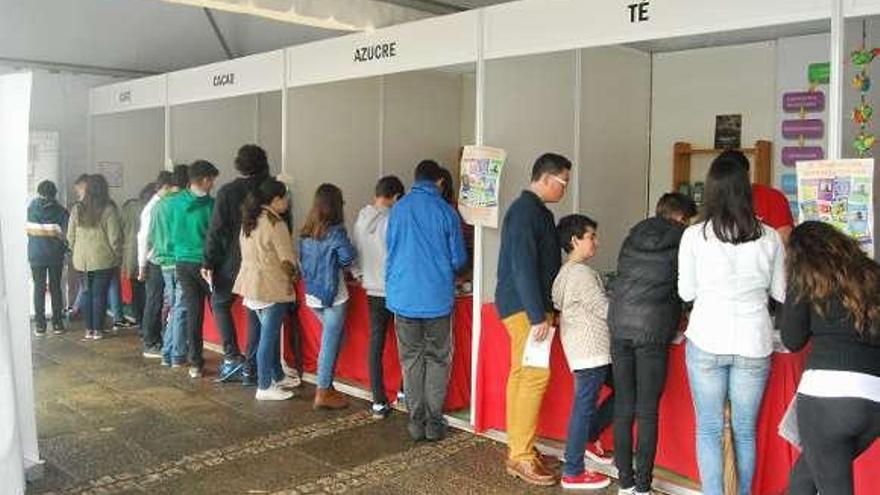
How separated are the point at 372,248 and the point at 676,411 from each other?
1.86 metres

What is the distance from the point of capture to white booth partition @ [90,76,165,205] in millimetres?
8023

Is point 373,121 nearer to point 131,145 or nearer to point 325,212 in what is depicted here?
point 325,212

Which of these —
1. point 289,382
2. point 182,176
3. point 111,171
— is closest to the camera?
point 289,382

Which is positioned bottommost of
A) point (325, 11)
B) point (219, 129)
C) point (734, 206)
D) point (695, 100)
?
point (734, 206)

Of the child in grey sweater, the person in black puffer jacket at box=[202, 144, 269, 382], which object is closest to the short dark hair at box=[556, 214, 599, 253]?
the child in grey sweater

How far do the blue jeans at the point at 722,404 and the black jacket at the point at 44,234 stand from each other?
5.58m

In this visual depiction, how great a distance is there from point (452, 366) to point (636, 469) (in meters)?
1.44

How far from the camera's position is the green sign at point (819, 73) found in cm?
523

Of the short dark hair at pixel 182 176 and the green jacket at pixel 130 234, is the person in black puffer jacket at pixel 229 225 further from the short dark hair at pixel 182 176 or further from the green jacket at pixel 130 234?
the green jacket at pixel 130 234

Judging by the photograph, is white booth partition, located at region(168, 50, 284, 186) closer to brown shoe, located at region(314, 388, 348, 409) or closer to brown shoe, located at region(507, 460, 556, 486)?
brown shoe, located at region(314, 388, 348, 409)

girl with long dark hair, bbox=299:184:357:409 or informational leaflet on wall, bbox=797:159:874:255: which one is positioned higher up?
informational leaflet on wall, bbox=797:159:874:255

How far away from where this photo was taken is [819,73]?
529 cm

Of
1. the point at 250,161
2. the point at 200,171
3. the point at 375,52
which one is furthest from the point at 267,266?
the point at 375,52

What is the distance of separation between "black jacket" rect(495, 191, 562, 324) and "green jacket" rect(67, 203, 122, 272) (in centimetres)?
419
